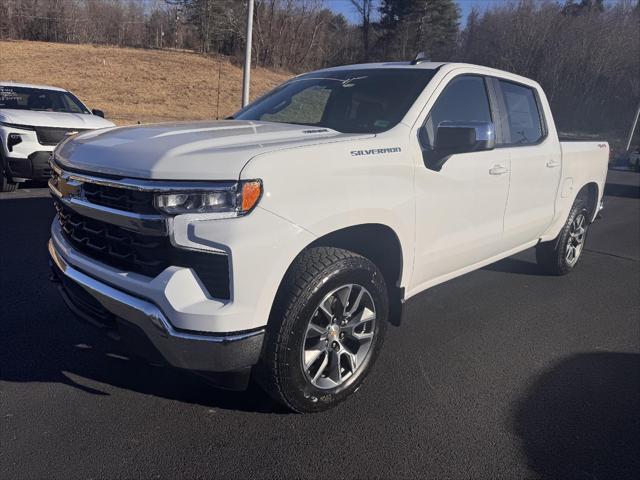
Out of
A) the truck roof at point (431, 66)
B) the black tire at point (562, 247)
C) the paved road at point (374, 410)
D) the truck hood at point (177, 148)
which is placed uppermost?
the truck roof at point (431, 66)

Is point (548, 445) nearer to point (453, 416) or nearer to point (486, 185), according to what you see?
point (453, 416)

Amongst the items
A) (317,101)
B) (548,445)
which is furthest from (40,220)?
(548,445)

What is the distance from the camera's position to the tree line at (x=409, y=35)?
123 ft

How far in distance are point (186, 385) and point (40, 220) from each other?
14.7ft

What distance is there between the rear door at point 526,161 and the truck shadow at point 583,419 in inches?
46.3

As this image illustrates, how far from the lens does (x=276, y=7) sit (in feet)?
146

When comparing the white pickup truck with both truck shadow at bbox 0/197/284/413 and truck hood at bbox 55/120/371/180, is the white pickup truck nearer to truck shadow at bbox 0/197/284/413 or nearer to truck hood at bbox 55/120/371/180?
truck hood at bbox 55/120/371/180

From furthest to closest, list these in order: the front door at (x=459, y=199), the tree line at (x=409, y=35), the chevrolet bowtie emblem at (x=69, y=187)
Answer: the tree line at (x=409, y=35) → the front door at (x=459, y=199) → the chevrolet bowtie emblem at (x=69, y=187)

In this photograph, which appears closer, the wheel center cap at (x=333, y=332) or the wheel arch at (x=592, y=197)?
the wheel center cap at (x=333, y=332)

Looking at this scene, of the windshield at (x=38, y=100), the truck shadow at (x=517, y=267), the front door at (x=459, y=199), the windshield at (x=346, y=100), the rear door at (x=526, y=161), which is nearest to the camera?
the front door at (x=459, y=199)

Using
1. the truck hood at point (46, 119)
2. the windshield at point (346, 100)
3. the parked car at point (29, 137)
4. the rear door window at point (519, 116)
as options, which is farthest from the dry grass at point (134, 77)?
the rear door window at point (519, 116)

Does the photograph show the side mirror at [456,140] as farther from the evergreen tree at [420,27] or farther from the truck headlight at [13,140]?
the evergreen tree at [420,27]

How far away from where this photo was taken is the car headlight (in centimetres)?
229

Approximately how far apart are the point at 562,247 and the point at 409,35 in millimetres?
48111
